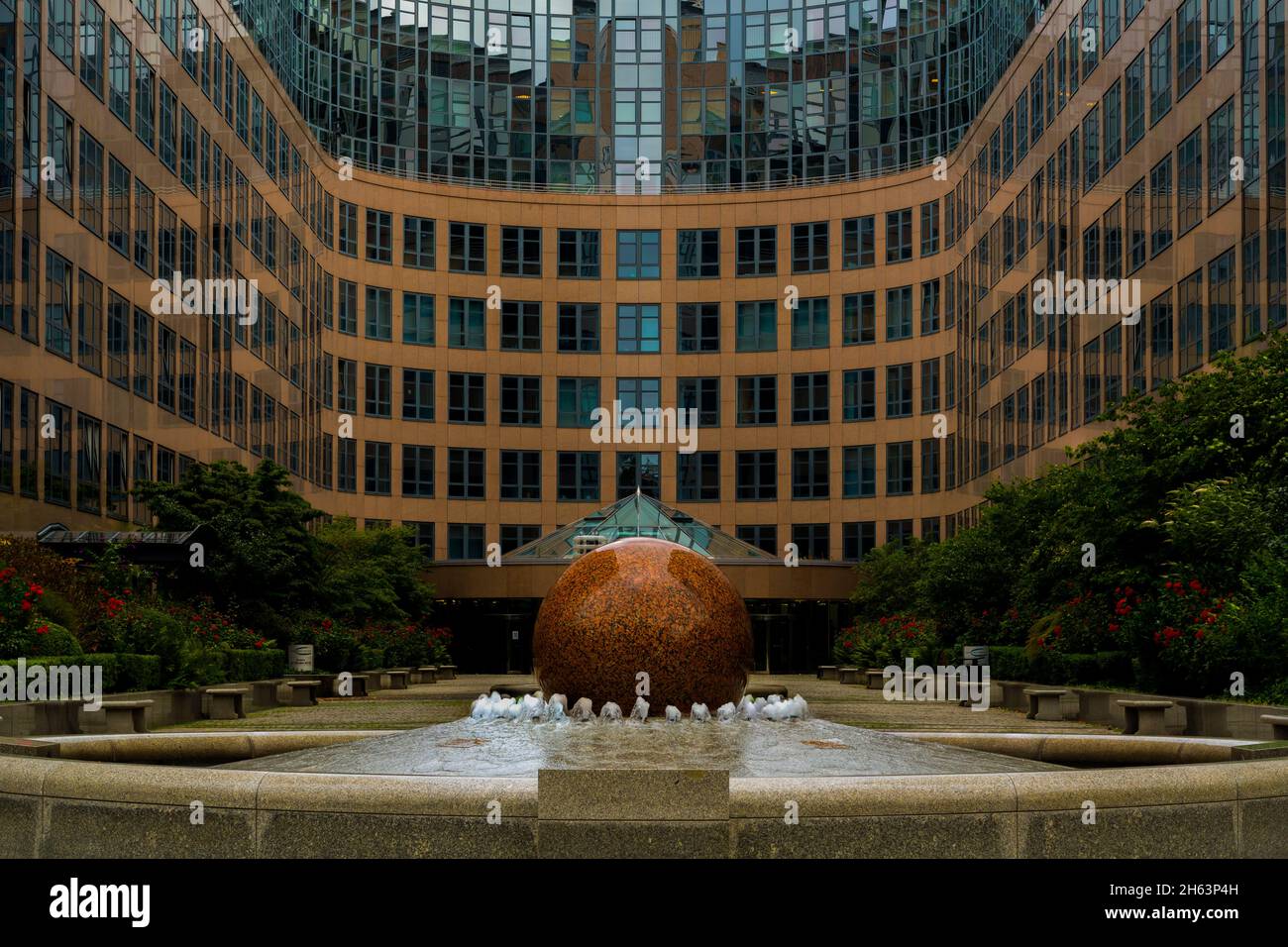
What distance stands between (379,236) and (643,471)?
15368 mm

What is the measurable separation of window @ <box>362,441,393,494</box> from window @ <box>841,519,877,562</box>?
1968cm

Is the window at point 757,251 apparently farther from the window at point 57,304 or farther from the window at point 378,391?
the window at point 57,304

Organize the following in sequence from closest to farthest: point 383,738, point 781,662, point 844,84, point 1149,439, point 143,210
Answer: point 383,738 → point 1149,439 → point 143,210 → point 781,662 → point 844,84

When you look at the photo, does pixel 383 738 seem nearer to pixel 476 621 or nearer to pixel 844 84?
pixel 476 621

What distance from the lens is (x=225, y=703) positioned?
23516 millimetres

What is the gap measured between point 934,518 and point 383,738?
53.6 m

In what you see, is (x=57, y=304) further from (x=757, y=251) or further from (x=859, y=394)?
(x=859, y=394)

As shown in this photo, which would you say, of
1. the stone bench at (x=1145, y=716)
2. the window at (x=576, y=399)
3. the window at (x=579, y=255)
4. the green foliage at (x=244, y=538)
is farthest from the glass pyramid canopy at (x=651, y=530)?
the stone bench at (x=1145, y=716)

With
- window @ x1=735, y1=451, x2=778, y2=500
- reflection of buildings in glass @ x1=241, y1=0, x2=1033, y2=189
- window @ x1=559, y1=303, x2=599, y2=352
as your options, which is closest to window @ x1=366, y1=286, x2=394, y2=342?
reflection of buildings in glass @ x1=241, y1=0, x2=1033, y2=189

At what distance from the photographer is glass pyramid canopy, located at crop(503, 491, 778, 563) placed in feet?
149

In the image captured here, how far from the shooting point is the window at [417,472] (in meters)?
68.1

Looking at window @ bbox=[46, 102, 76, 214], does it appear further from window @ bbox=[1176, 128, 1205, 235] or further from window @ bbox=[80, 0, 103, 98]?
window @ bbox=[1176, 128, 1205, 235]

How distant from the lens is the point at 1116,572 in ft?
87.3

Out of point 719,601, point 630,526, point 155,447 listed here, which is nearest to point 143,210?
point 155,447
